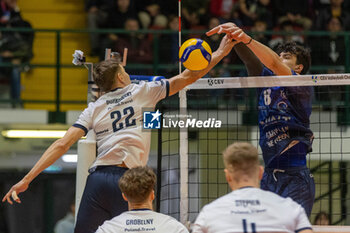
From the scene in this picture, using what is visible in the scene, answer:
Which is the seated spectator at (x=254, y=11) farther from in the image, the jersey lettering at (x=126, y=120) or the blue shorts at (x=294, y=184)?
the jersey lettering at (x=126, y=120)

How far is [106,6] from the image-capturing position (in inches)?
555

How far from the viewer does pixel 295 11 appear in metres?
14.3

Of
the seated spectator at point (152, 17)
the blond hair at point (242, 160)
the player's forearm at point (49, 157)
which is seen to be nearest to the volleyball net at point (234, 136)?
the seated spectator at point (152, 17)

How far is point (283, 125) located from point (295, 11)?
812cm

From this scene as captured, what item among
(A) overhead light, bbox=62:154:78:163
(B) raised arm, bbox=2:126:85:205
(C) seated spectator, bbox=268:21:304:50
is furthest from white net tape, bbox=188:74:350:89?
(A) overhead light, bbox=62:154:78:163

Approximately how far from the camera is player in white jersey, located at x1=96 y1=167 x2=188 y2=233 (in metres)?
5.11

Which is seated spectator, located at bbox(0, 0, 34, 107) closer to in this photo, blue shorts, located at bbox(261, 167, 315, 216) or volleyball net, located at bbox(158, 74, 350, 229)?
volleyball net, located at bbox(158, 74, 350, 229)

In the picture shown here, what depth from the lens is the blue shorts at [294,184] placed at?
21.2ft

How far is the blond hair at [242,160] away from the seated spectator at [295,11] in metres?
10.1

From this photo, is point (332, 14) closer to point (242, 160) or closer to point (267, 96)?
point (267, 96)

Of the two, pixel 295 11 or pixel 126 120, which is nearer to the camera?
pixel 126 120

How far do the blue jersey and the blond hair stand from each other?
2228mm

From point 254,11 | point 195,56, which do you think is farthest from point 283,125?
point 254,11

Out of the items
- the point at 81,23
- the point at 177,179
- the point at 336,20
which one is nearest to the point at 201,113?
the point at 177,179
